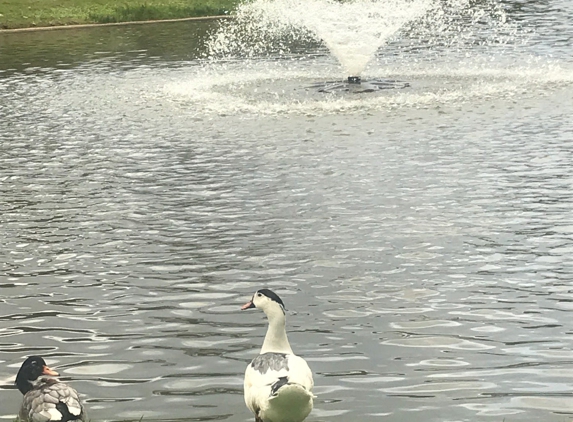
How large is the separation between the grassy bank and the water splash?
101 inches

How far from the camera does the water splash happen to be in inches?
1453

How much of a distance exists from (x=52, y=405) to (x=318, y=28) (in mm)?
31955

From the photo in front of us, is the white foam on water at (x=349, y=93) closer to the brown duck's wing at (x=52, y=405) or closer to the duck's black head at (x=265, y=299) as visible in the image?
the duck's black head at (x=265, y=299)

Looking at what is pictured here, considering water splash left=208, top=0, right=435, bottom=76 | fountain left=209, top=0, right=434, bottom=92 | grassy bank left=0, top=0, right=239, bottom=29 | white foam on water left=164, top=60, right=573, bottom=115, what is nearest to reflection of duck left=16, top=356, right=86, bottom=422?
white foam on water left=164, top=60, right=573, bottom=115

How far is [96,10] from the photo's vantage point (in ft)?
206

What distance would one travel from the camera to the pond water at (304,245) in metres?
11.1

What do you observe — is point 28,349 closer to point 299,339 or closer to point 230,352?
point 230,352

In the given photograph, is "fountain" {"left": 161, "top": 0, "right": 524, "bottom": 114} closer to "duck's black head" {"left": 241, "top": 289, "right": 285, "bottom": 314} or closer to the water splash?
the water splash

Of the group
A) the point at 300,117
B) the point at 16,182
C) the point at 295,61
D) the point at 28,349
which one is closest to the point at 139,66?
the point at 295,61

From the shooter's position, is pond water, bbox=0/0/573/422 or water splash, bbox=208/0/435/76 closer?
pond water, bbox=0/0/573/422

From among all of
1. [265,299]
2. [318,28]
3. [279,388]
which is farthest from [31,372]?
[318,28]

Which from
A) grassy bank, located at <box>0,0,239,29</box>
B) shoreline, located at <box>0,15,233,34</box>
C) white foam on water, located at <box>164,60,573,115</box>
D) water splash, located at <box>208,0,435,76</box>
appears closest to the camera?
white foam on water, located at <box>164,60,573,115</box>

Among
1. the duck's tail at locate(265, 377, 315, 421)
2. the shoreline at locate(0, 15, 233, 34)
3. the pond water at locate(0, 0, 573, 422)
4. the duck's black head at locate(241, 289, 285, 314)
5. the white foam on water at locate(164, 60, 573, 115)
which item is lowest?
the shoreline at locate(0, 15, 233, 34)

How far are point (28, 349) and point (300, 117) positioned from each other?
16.7 meters
